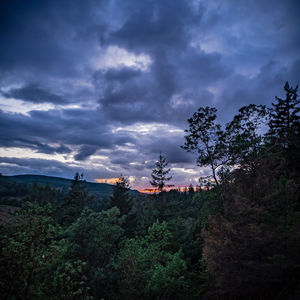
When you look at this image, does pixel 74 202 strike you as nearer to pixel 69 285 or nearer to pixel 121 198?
pixel 121 198

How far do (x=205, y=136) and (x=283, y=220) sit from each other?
11009mm

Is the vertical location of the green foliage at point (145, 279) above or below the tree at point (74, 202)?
below

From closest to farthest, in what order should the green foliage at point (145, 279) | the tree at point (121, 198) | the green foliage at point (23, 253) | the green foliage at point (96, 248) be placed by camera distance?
the green foliage at point (23, 253) < the green foliage at point (145, 279) < the green foliage at point (96, 248) < the tree at point (121, 198)

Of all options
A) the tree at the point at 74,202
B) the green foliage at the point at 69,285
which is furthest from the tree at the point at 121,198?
the green foliage at the point at 69,285

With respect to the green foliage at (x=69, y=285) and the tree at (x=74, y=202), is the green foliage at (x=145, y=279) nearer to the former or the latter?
the green foliage at (x=69, y=285)

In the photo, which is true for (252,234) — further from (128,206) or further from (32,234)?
(128,206)

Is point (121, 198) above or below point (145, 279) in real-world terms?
above

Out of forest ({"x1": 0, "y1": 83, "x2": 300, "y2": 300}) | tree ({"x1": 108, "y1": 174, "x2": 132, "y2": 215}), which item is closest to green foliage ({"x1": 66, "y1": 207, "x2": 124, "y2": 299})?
forest ({"x1": 0, "y1": 83, "x2": 300, "y2": 300})

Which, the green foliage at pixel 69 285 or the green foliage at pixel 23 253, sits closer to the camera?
the green foliage at pixel 23 253

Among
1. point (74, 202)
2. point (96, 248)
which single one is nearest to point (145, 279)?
point (96, 248)

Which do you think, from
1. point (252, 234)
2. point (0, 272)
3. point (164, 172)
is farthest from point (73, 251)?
point (164, 172)

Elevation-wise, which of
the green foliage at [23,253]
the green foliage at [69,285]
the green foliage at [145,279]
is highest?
the green foliage at [23,253]

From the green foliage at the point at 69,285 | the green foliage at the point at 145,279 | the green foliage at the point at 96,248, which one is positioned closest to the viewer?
the green foliage at the point at 69,285

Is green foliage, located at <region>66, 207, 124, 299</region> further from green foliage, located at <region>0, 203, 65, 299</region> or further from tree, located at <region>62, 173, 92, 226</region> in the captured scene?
tree, located at <region>62, 173, 92, 226</region>
